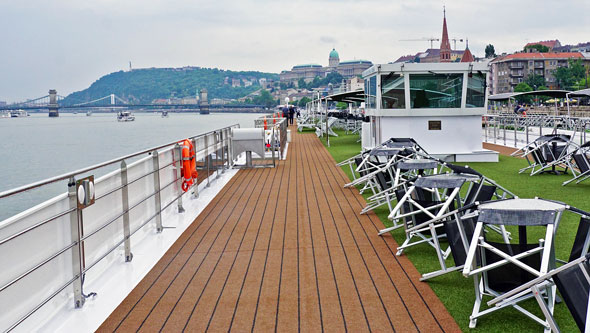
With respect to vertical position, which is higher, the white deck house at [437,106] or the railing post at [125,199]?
the white deck house at [437,106]

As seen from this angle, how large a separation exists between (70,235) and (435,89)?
11.2m

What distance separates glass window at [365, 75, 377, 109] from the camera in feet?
48.1

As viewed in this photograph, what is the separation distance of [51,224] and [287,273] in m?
1.86

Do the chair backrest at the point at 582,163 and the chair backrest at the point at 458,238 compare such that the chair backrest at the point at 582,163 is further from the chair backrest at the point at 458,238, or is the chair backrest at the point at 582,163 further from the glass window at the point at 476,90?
the chair backrest at the point at 458,238

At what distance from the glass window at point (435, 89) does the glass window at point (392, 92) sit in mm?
224

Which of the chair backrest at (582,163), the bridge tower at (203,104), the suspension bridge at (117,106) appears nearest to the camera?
the chair backrest at (582,163)

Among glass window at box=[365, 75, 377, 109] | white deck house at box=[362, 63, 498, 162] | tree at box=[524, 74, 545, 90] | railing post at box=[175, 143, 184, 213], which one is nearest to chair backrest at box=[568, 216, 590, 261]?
railing post at box=[175, 143, 184, 213]

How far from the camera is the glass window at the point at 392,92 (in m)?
13.9

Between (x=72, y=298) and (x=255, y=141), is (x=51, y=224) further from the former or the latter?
(x=255, y=141)

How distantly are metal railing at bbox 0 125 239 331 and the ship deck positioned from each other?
15.4 inches

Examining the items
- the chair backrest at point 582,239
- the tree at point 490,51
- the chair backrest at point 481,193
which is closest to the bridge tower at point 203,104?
the tree at point 490,51

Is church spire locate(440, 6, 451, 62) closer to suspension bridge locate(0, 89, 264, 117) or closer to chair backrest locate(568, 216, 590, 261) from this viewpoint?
suspension bridge locate(0, 89, 264, 117)

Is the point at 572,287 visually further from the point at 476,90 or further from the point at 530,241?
the point at 476,90

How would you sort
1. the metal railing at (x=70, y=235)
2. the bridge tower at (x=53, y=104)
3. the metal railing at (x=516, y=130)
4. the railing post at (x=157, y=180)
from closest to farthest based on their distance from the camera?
the metal railing at (x=70, y=235)
the railing post at (x=157, y=180)
the metal railing at (x=516, y=130)
the bridge tower at (x=53, y=104)
